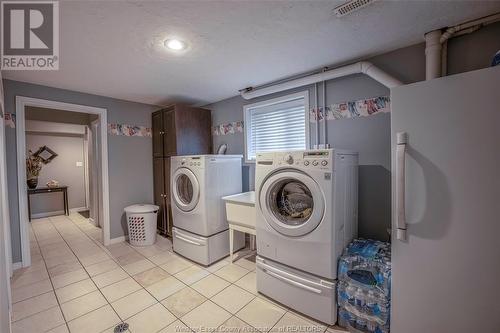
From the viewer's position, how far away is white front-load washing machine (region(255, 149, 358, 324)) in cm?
154

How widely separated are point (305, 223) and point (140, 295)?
1643 millimetres

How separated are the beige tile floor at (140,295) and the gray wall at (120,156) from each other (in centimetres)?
59

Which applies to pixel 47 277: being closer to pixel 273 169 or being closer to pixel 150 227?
pixel 150 227

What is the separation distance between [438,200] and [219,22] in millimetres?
1735

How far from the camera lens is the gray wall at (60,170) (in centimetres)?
485

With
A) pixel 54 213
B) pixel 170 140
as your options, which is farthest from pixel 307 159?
pixel 54 213

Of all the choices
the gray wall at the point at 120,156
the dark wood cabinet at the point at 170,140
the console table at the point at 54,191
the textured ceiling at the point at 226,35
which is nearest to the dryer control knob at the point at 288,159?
the textured ceiling at the point at 226,35

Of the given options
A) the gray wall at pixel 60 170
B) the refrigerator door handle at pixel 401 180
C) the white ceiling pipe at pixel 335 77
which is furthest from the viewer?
the gray wall at pixel 60 170

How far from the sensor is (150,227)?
3.10 metres

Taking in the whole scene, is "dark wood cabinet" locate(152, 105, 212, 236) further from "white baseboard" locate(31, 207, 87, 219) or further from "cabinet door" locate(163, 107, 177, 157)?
"white baseboard" locate(31, 207, 87, 219)

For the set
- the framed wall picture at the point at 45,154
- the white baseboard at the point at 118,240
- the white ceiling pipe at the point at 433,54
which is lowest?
the white baseboard at the point at 118,240

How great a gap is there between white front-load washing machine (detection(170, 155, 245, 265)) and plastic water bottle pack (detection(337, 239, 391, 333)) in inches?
57.4

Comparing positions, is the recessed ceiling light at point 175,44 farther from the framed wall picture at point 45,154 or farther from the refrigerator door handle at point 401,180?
the framed wall picture at point 45,154

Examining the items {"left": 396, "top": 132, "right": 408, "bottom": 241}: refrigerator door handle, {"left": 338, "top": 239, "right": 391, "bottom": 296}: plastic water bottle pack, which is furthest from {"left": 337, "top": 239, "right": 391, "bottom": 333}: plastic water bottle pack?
{"left": 396, "top": 132, "right": 408, "bottom": 241}: refrigerator door handle
